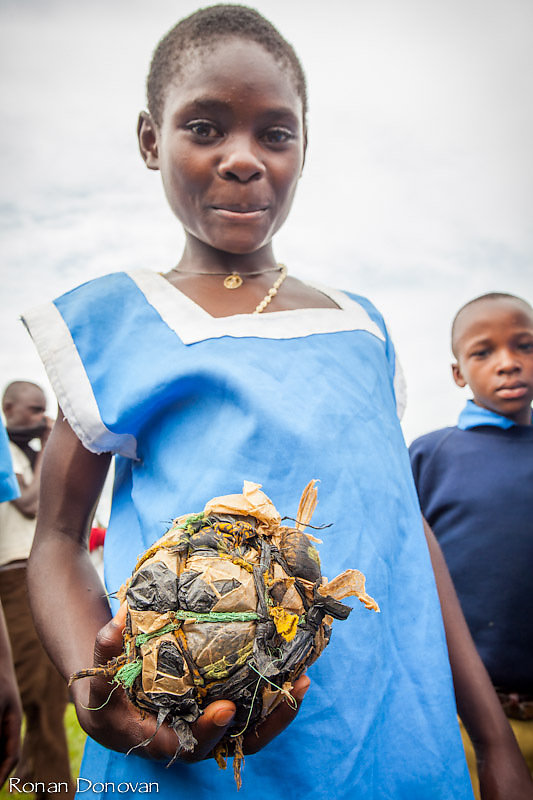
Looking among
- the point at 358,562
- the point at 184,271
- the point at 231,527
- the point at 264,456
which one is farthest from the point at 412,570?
the point at 184,271

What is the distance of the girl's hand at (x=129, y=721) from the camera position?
0.78m

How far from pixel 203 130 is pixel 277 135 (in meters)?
0.16

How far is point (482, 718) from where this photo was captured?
4.16 feet

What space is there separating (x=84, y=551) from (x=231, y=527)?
1.79 feet

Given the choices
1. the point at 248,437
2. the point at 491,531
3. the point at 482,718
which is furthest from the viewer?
the point at 491,531

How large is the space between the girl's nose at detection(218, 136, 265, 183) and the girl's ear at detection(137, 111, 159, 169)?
11.4 inches

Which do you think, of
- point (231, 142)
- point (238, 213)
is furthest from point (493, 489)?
point (231, 142)

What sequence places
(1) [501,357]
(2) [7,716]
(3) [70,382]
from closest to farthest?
(3) [70,382] → (2) [7,716] → (1) [501,357]

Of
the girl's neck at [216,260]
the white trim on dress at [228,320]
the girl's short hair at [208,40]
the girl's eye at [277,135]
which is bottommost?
the white trim on dress at [228,320]

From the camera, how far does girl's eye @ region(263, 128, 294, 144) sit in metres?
1.26

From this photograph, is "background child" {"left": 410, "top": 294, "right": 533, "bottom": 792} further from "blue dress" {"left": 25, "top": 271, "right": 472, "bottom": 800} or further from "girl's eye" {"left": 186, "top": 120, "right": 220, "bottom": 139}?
"girl's eye" {"left": 186, "top": 120, "right": 220, "bottom": 139}

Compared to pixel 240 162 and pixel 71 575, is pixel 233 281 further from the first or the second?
pixel 71 575

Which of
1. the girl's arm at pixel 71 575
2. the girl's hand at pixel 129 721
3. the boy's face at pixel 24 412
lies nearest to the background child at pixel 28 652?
the boy's face at pixel 24 412

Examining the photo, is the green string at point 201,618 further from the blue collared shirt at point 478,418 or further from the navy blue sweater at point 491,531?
the blue collared shirt at point 478,418
